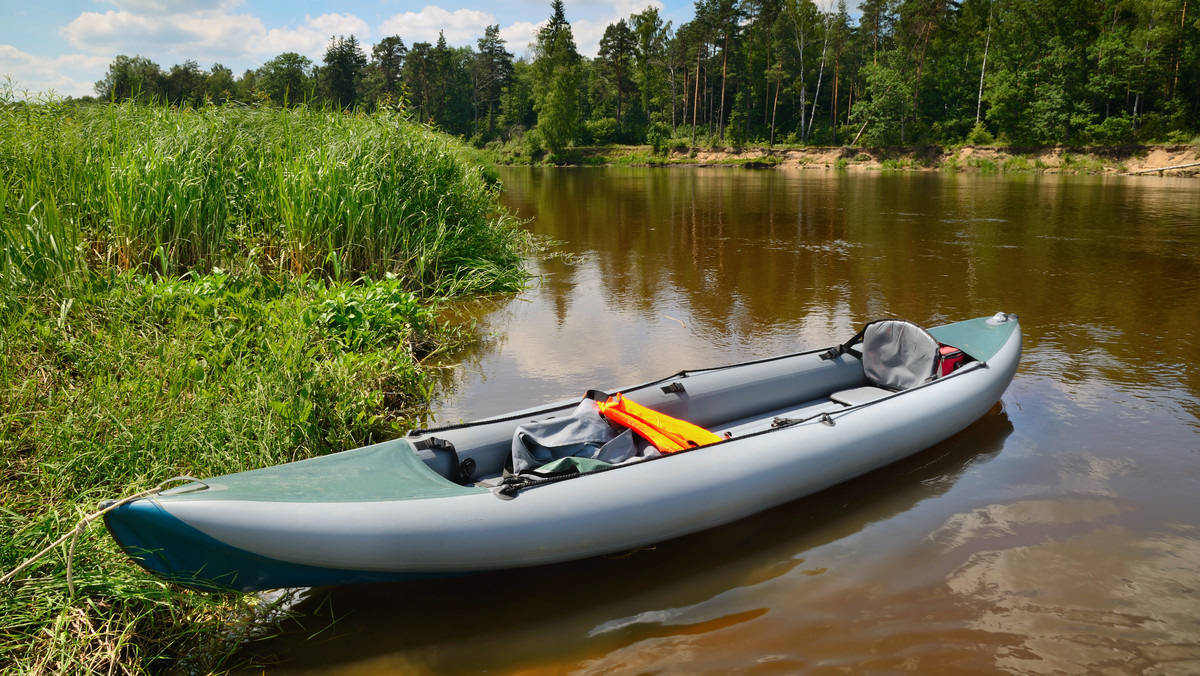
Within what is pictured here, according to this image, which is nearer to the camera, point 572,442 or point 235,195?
point 572,442

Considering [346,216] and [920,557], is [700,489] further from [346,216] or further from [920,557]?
[346,216]

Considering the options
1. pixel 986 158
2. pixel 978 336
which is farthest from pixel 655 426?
pixel 986 158

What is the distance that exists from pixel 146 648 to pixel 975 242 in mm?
11851

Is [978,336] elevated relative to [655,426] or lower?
elevated

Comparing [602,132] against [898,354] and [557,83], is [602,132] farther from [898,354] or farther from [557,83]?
[898,354]

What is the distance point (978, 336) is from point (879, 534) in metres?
2.14

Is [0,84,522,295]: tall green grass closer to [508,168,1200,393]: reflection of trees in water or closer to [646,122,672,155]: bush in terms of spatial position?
[508,168,1200,393]: reflection of trees in water

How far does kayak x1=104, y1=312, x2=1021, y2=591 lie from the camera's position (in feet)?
7.70

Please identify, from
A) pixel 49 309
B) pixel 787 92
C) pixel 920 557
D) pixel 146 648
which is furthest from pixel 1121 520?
pixel 787 92

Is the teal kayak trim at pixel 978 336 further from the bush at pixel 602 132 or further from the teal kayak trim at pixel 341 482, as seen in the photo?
the bush at pixel 602 132

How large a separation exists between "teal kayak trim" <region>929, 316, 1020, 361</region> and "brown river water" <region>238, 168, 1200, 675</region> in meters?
0.48

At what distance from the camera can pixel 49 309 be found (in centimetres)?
383

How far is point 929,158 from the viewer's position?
32156 mm

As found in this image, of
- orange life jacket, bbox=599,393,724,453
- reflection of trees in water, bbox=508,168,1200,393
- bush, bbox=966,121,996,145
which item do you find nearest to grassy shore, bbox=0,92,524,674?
orange life jacket, bbox=599,393,724,453
